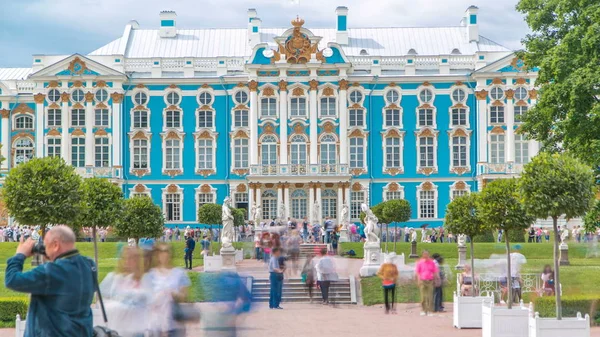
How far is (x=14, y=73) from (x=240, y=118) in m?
18.2

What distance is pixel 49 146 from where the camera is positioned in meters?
57.6

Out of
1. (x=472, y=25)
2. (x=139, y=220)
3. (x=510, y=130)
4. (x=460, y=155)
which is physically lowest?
(x=139, y=220)

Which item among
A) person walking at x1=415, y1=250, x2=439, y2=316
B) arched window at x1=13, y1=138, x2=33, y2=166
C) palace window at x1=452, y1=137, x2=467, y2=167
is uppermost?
arched window at x1=13, y1=138, x2=33, y2=166

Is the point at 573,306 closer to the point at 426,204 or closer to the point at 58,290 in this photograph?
the point at 58,290

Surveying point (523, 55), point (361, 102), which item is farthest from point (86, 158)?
point (523, 55)

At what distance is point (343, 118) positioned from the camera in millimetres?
57219

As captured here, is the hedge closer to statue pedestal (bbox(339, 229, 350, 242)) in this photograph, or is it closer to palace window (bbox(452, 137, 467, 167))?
statue pedestal (bbox(339, 229, 350, 242))

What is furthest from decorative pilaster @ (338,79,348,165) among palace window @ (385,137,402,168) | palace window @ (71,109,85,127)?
palace window @ (71,109,85,127)

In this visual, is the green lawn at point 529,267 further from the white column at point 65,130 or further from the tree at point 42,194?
the white column at point 65,130

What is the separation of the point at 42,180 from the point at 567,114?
15865 mm

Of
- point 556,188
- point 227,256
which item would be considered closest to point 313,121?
point 227,256

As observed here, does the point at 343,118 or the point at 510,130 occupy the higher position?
the point at 343,118

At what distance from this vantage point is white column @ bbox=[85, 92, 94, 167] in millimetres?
57156

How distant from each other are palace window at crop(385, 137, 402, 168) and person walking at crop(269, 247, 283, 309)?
Result: 35561mm
